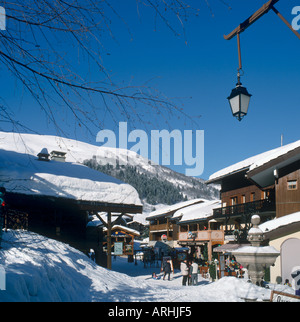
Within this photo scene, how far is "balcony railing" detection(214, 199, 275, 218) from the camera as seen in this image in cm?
2166

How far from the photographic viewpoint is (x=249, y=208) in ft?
76.2

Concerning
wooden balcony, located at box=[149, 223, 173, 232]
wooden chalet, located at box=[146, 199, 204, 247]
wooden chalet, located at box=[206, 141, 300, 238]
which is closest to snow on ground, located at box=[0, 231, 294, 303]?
wooden chalet, located at box=[206, 141, 300, 238]

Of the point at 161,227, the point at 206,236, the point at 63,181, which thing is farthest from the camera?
the point at 161,227

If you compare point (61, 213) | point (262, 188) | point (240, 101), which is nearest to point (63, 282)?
point (240, 101)

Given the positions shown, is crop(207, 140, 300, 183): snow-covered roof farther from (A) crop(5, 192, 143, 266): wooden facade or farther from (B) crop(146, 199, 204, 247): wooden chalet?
(B) crop(146, 199, 204, 247): wooden chalet

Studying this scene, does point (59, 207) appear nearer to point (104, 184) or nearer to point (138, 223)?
point (104, 184)


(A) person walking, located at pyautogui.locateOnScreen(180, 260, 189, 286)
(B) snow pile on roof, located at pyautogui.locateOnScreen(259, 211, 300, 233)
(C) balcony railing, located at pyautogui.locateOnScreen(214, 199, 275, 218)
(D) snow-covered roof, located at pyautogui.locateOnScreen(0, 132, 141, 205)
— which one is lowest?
(A) person walking, located at pyautogui.locateOnScreen(180, 260, 189, 286)

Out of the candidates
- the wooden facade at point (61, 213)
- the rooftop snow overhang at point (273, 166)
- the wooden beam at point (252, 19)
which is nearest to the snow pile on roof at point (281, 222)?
the rooftop snow overhang at point (273, 166)

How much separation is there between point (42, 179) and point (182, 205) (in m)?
32.6

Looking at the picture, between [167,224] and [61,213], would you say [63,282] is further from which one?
[167,224]

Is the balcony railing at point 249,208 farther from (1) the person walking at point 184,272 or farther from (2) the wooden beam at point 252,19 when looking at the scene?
(2) the wooden beam at point 252,19

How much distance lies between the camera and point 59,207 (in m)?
16.5

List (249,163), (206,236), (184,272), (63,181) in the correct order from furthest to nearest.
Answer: (206,236) → (249,163) → (63,181) → (184,272)
